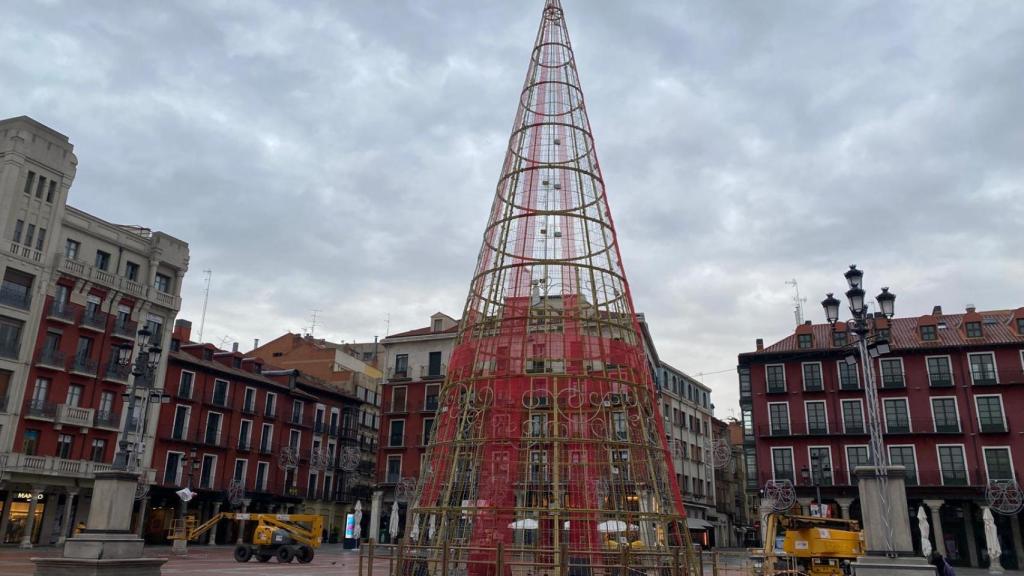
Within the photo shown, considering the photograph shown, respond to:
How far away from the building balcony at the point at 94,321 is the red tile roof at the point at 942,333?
1532 inches

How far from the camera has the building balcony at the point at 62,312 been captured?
125ft

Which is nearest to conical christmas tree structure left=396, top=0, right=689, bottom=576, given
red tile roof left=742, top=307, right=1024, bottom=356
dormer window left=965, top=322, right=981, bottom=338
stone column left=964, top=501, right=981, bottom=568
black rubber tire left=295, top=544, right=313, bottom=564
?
black rubber tire left=295, top=544, right=313, bottom=564

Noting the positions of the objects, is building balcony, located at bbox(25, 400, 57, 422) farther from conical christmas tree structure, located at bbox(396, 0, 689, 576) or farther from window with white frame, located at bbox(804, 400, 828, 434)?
window with white frame, located at bbox(804, 400, 828, 434)

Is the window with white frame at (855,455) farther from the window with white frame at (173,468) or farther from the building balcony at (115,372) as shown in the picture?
the building balcony at (115,372)

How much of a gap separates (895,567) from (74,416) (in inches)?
1539

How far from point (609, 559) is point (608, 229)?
602 cm

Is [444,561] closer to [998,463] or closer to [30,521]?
[30,521]

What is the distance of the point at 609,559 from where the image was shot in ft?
37.0

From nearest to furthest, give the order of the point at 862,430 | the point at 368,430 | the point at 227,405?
1. the point at 862,430
2. the point at 227,405
3. the point at 368,430

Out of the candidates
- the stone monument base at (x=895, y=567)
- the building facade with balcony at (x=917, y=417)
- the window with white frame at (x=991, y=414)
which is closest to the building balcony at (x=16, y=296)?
the stone monument base at (x=895, y=567)

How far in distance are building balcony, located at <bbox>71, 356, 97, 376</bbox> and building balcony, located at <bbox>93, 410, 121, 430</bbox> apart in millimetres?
2202

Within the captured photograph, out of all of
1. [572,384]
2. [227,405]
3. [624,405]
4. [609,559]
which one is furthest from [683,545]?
[227,405]

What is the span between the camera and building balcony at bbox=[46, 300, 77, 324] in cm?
3803

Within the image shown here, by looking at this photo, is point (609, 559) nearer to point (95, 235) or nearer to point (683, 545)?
point (683, 545)
